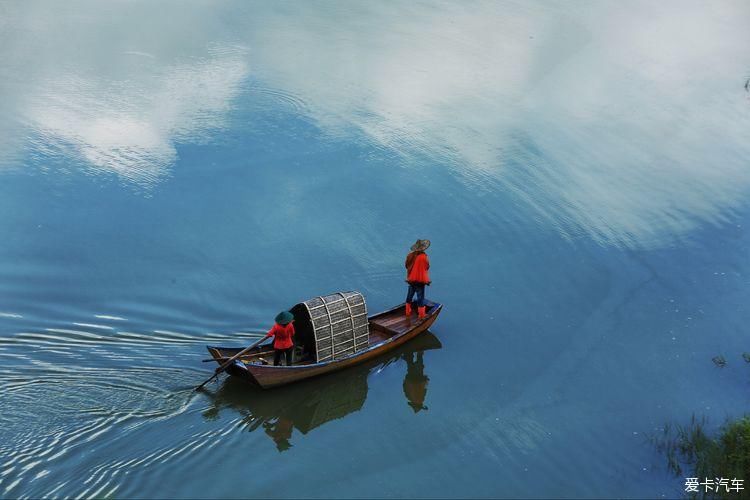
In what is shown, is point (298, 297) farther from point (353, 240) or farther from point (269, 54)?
point (269, 54)

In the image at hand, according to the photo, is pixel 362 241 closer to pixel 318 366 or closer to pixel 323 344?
pixel 323 344

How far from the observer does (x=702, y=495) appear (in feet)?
33.1

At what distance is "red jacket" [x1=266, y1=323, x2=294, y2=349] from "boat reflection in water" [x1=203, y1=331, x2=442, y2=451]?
0.65 m

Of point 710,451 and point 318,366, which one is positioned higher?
point 318,366

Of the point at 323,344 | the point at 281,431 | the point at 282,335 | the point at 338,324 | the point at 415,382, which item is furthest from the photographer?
the point at 415,382

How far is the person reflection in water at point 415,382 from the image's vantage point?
11.8 metres

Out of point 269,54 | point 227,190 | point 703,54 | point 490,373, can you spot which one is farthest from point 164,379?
point 703,54

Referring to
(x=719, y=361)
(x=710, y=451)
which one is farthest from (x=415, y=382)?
(x=719, y=361)

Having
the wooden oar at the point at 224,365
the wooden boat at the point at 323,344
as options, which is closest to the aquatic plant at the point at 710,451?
the wooden boat at the point at 323,344

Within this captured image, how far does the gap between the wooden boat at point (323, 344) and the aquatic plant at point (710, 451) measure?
4155 millimetres

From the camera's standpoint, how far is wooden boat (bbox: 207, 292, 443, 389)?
1116cm

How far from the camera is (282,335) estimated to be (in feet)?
36.9

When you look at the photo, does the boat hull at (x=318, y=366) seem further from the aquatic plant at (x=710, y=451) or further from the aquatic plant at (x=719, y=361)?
the aquatic plant at (x=719, y=361)

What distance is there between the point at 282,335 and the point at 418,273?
2726mm
